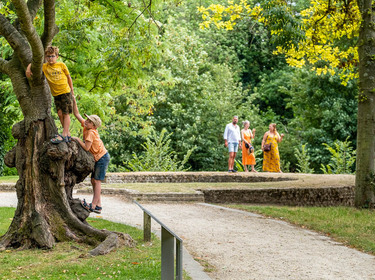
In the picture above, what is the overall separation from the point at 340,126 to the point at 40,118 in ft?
75.0

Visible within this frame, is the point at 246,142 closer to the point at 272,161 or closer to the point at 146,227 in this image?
the point at 272,161

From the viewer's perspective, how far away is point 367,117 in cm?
1300

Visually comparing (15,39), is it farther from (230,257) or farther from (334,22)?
(334,22)

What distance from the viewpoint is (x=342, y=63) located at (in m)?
14.9

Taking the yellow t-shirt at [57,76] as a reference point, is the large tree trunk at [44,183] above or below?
below

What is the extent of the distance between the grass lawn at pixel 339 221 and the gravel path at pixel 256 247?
318 millimetres

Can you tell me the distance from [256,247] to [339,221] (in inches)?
126

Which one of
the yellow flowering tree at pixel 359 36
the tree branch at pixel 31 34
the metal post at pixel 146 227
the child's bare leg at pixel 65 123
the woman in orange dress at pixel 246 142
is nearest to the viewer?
the tree branch at pixel 31 34

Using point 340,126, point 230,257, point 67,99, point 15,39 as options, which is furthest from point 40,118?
point 340,126

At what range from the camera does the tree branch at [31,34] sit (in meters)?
7.48

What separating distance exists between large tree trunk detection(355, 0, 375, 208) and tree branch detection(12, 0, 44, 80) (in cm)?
793

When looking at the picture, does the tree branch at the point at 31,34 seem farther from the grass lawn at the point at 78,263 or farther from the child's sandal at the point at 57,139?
the grass lawn at the point at 78,263

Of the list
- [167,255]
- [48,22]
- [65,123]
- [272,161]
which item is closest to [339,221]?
[65,123]

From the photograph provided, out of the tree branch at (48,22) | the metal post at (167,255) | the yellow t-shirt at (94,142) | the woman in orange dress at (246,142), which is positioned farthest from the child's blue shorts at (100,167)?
the woman in orange dress at (246,142)
